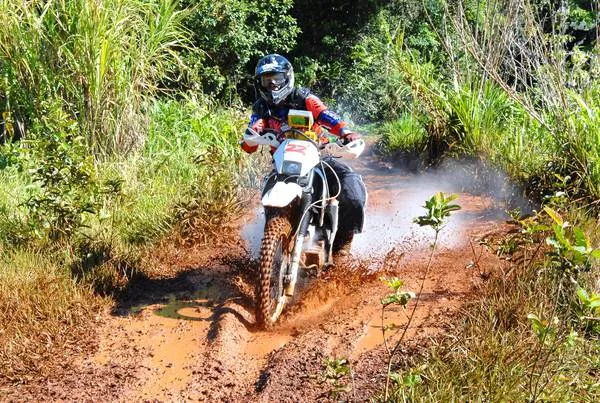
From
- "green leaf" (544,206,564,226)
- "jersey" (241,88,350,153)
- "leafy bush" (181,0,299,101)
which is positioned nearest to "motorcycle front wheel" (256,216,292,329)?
"jersey" (241,88,350,153)

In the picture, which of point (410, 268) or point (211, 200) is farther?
point (211, 200)

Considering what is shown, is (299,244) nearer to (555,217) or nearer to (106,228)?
(106,228)

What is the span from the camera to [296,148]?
15.0 ft

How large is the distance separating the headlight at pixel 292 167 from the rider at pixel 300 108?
574mm

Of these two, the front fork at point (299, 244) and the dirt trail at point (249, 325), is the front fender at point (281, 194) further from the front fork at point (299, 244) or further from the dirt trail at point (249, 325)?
the dirt trail at point (249, 325)

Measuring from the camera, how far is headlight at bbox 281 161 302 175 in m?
4.49

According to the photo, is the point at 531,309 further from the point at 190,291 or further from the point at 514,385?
the point at 190,291

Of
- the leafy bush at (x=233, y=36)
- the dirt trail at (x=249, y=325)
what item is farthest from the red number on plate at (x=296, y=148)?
the leafy bush at (x=233, y=36)

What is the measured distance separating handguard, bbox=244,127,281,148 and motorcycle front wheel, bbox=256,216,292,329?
628mm

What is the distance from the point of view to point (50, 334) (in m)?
4.23

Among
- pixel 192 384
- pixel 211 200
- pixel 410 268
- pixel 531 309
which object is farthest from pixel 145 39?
pixel 531 309

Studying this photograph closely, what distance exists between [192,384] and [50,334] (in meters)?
1.03

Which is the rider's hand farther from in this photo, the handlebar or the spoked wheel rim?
the spoked wheel rim

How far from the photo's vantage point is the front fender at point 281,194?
4.30m
